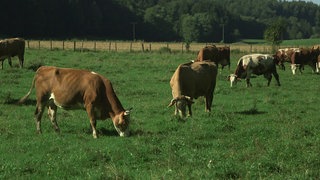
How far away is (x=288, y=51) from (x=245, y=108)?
2193cm

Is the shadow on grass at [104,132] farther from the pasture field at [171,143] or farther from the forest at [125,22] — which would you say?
the forest at [125,22]

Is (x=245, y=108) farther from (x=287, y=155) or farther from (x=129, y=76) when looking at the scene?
(x=129, y=76)

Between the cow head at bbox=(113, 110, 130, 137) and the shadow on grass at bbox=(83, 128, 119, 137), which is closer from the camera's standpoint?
the cow head at bbox=(113, 110, 130, 137)

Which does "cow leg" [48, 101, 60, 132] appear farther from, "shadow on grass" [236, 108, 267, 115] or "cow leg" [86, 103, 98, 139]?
"shadow on grass" [236, 108, 267, 115]

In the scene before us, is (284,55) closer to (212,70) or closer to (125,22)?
(212,70)

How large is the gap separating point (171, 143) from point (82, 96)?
9.86ft

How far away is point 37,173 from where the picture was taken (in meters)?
9.05

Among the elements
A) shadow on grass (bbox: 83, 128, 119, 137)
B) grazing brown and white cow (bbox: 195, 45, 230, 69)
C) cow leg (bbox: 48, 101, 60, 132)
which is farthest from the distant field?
shadow on grass (bbox: 83, 128, 119, 137)

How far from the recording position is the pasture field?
9078 millimetres

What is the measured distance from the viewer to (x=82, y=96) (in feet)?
42.3

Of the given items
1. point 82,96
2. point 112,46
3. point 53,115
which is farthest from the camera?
point 112,46

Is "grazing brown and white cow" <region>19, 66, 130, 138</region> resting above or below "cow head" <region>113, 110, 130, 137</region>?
above

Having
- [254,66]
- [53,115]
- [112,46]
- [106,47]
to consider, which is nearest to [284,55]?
[254,66]

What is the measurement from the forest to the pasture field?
48197 mm
